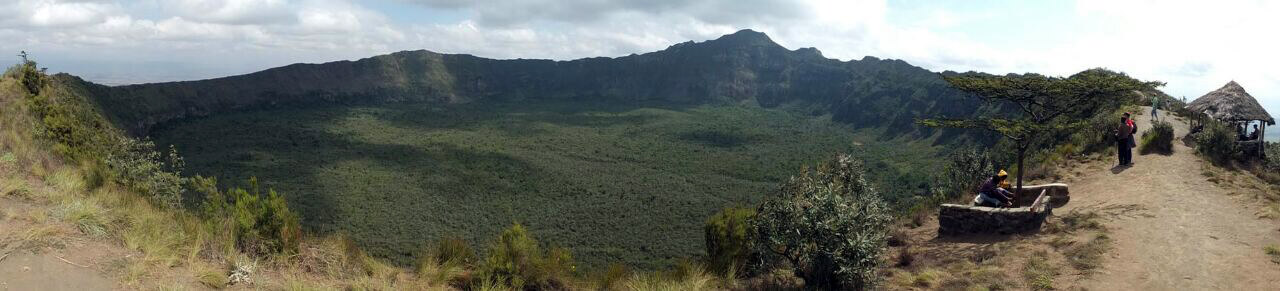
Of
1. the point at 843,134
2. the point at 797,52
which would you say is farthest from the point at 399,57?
the point at 797,52

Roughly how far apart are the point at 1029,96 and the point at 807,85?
14442 centimetres

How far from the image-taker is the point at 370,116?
9938 centimetres

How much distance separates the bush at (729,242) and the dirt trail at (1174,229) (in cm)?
639

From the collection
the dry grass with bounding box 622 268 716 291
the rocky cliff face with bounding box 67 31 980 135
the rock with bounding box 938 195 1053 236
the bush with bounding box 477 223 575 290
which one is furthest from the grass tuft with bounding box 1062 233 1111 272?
the rocky cliff face with bounding box 67 31 980 135

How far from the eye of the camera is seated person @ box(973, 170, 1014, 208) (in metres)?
15.9

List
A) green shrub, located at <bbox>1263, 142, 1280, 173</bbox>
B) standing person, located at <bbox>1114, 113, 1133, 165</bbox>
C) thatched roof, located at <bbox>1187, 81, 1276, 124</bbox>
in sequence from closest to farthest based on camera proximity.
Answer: green shrub, located at <bbox>1263, 142, 1280, 173</bbox> → standing person, located at <bbox>1114, 113, 1133, 165</bbox> → thatched roof, located at <bbox>1187, 81, 1276, 124</bbox>

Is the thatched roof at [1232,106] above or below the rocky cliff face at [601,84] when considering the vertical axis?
below

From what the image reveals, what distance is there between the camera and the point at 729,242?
1323cm

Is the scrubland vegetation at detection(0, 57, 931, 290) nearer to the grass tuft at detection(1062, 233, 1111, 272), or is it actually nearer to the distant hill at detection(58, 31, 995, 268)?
the grass tuft at detection(1062, 233, 1111, 272)

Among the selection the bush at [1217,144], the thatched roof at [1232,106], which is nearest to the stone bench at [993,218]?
the bush at [1217,144]

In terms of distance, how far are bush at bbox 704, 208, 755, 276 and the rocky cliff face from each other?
257ft

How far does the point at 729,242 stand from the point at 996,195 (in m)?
8.14

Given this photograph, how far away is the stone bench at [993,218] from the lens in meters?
15.0

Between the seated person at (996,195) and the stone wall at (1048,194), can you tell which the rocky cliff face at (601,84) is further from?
the seated person at (996,195)
